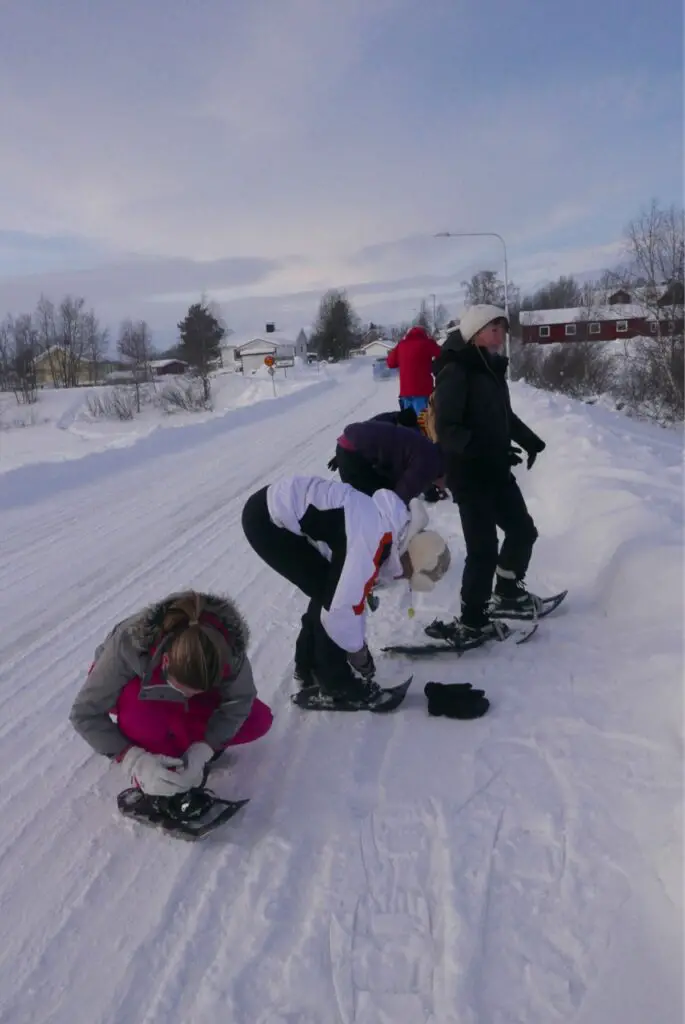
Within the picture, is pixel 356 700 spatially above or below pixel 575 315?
below

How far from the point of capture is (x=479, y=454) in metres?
4.20

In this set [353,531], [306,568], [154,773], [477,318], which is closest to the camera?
[154,773]

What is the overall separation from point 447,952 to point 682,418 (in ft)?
82.8

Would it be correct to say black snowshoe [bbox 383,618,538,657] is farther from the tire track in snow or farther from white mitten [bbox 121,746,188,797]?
white mitten [bbox 121,746,188,797]

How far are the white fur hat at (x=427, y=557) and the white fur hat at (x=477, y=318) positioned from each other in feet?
4.69

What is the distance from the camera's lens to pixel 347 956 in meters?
2.18

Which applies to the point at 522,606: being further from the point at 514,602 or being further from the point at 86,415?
the point at 86,415

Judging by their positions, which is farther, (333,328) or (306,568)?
(333,328)

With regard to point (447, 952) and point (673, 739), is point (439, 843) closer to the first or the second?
point (447, 952)

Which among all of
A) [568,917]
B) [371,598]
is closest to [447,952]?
[568,917]

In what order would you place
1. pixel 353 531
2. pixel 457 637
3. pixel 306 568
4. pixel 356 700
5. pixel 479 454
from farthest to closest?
1. pixel 457 637
2. pixel 479 454
3. pixel 356 700
4. pixel 306 568
5. pixel 353 531

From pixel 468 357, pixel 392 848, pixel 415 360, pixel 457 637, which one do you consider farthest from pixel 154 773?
pixel 415 360

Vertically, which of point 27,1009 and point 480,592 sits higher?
point 480,592

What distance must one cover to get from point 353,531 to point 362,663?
0.93 metres
